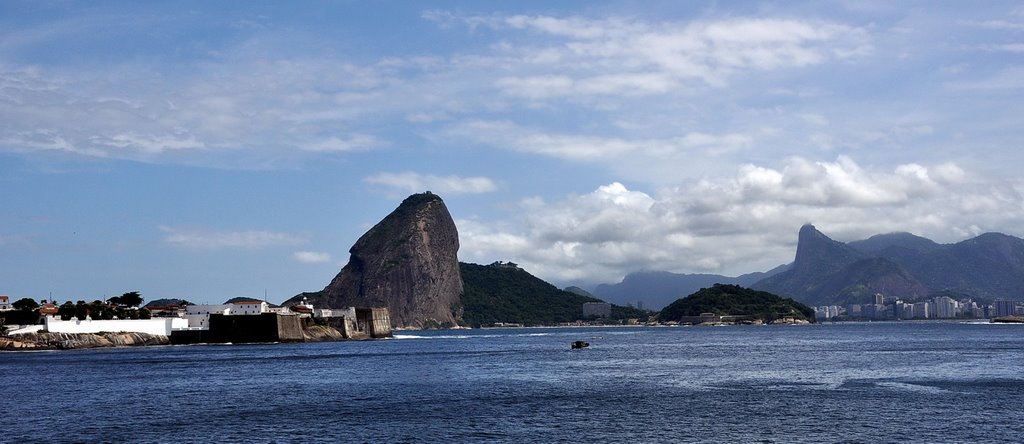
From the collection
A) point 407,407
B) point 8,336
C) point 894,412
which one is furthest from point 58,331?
point 894,412

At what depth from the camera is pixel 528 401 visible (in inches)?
2628

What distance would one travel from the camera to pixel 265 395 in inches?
2891

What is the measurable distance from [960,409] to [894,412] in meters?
4.55

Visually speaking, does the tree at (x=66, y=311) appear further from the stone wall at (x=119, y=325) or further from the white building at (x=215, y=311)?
the white building at (x=215, y=311)

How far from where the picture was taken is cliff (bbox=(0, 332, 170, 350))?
6004 inches

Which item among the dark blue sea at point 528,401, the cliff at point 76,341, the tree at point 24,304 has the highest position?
the tree at point 24,304

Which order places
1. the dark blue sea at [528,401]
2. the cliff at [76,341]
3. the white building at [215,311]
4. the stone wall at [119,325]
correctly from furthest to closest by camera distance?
the white building at [215,311]
the stone wall at [119,325]
the cliff at [76,341]
the dark blue sea at [528,401]

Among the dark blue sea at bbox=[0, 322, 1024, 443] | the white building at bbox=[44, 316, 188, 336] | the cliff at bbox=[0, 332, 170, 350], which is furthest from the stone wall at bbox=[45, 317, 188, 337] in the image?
the dark blue sea at bbox=[0, 322, 1024, 443]

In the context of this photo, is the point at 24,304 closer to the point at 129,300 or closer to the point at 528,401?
the point at 129,300

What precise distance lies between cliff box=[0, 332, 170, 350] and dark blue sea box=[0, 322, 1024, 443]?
46.2 m

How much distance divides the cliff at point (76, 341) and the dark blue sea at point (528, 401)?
1821 inches

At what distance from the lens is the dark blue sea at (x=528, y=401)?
5125 cm

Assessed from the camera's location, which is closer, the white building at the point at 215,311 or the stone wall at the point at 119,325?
the stone wall at the point at 119,325

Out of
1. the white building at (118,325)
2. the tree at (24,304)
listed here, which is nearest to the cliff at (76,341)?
the white building at (118,325)
